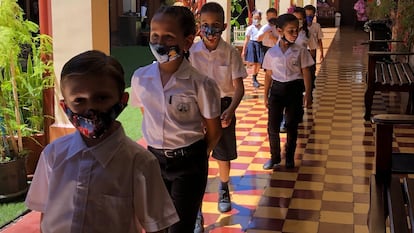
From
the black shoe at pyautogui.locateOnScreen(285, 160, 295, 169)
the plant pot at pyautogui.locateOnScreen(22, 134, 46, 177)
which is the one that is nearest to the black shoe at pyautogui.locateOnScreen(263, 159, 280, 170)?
the black shoe at pyautogui.locateOnScreen(285, 160, 295, 169)

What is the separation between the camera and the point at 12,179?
4469 mm

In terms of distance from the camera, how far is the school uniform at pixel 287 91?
5133mm

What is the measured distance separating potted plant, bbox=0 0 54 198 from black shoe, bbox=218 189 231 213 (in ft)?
5.07

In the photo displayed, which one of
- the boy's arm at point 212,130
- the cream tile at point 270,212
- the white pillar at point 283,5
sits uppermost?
the white pillar at point 283,5

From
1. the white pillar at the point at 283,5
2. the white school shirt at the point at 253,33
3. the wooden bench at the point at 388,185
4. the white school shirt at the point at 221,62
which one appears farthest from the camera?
the white pillar at the point at 283,5

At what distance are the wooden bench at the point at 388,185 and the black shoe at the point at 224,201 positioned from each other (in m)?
1.23

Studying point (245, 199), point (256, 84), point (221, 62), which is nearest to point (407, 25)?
point (256, 84)

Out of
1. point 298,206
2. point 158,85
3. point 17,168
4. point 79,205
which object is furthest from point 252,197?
point 79,205

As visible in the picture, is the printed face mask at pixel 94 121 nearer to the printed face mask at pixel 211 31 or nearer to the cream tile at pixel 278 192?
the printed face mask at pixel 211 31

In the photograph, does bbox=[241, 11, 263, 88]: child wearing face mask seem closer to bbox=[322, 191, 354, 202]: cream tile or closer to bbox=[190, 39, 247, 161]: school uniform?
bbox=[322, 191, 354, 202]: cream tile

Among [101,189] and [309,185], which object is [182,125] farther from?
[309,185]

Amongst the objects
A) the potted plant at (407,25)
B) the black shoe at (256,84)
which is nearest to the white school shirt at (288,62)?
the potted plant at (407,25)

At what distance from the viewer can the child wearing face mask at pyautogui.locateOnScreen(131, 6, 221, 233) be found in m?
2.66

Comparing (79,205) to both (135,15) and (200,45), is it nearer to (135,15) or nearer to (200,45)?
(200,45)
